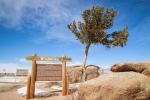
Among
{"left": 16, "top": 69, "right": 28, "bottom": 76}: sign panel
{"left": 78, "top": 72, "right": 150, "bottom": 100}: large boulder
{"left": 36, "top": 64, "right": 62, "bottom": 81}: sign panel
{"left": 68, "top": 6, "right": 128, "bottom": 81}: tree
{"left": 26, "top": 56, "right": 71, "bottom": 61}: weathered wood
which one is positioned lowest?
{"left": 78, "top": 72, "right": 150, "bottom": 100}: large boulder

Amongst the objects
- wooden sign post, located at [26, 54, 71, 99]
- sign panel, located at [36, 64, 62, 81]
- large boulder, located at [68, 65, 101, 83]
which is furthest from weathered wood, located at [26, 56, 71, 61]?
large boulder, located at [68, 65, 101, 83]

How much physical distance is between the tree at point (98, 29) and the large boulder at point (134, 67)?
1182 centimetres

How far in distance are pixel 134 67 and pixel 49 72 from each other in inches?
297

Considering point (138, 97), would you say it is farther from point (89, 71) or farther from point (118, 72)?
point (89, 71)

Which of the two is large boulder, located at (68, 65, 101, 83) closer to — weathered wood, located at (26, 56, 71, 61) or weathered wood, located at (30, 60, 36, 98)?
weathered wood, located at (26, 56, 71, 61)

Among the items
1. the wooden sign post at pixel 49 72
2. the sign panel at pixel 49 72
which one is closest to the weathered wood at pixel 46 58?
the wooden sign post at pixel 49 72

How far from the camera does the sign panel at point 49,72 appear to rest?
16328mm

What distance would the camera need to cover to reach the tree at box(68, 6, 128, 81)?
23.0 metres

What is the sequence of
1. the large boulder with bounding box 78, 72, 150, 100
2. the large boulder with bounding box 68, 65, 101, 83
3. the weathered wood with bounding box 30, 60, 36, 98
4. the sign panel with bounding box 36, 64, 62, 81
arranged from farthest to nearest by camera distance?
the large boulder with bounding box 68, 65, 101, 83, the sign panel with bounding box 36, 64, 62, 81, the weathered wood with bounding box 30, 60, 36, 98, the large boulder with bounding box 78, 72, 150, 100

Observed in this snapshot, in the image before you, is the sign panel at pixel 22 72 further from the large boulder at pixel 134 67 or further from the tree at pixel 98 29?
the large boulder at pixel 134 67

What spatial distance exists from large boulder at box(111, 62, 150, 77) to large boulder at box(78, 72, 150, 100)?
0.64 metres

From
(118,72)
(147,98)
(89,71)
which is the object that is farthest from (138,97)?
(89,71)

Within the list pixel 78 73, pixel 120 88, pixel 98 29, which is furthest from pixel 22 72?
pixel 120 88

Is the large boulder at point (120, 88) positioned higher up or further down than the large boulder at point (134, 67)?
further down
